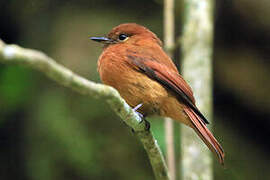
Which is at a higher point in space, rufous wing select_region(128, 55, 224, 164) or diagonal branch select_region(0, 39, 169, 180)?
diagonal branch select_region(0, 39, 169, 180)

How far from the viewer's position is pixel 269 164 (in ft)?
15.7

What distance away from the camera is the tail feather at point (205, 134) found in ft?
9.43

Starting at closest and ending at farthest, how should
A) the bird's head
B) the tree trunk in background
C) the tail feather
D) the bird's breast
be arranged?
the tail feather
the bird's breast
the tree trunk in background
the bird's head

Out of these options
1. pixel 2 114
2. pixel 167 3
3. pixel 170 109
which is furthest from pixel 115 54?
pixel 2 114

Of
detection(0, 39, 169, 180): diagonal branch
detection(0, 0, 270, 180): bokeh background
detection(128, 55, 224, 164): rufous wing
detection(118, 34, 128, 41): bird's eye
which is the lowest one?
detection(0, 0, 270, 180): bokeh background

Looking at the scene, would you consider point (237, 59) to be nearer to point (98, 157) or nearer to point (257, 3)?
point (257, 3)

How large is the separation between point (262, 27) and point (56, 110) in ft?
8.40

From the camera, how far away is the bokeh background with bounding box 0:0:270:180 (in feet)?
15.0

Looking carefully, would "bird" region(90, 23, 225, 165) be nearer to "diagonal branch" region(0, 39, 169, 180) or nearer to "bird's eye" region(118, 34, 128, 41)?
"bird's eye" region(118, 34, 128, 41)

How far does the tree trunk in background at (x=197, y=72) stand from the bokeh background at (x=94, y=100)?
627mm

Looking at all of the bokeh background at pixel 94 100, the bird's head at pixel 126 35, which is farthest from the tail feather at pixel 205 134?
the bokeh background at pixel 94 100

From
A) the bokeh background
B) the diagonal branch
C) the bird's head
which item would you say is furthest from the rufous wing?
the bokeh background

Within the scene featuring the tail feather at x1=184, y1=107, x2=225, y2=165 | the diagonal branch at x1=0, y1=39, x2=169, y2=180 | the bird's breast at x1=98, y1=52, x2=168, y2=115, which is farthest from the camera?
the bird's breast at x1=98, y1=52, x2=168, y2=115

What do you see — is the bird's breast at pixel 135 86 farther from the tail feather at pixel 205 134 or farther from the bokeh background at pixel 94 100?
the bokeh background at pixel 94 100
